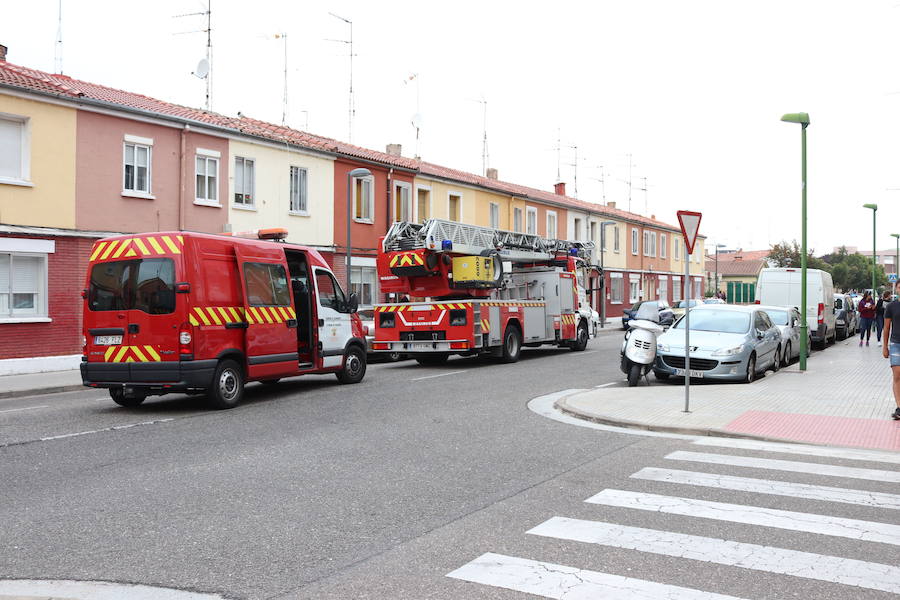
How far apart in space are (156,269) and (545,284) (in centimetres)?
1293

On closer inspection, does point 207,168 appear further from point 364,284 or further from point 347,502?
point 347,502

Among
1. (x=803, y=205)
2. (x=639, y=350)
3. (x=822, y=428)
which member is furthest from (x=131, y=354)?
(x=803, y=205)

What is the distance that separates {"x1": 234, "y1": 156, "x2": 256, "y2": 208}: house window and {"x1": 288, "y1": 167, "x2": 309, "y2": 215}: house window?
1.60 meters

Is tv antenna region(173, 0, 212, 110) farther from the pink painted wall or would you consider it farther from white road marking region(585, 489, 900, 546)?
white road marking region(585, 489, 900, 546)

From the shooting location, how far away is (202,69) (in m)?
25.3

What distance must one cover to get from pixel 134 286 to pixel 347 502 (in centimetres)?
657

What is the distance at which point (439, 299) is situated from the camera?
1866 centimetres

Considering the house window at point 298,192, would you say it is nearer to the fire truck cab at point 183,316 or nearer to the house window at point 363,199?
the house window at point 363,199

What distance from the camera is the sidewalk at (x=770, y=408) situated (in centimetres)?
907

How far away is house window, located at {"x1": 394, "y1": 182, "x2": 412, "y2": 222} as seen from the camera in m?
29.1

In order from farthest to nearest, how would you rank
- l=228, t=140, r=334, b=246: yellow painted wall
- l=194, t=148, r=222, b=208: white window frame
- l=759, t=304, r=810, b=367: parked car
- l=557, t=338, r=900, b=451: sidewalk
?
1. l=228, t=140, r=334, b=246: yellow painted wall
2. l=194, t=148, r=222, b=208: white window frame
3. l=759, t=304, r=810, b=367: parked car
4. l=557, t=338, r=900, b=451: sidewalk

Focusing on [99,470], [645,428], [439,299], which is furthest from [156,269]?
[439,299]

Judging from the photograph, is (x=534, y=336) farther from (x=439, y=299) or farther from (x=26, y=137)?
(x=26, y=137)

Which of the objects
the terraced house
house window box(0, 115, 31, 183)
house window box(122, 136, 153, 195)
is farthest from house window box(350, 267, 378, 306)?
house window box(0, 115, 31, 183)
